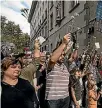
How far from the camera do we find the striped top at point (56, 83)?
5.02 m

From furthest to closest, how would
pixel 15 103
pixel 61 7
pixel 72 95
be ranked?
pixel 61 7 → pixel 72 95 → pixel 15 103

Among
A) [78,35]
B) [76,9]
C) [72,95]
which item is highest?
[76,9]

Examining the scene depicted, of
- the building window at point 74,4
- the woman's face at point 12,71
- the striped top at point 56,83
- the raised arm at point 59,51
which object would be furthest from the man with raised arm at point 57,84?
the building window at point 74,4

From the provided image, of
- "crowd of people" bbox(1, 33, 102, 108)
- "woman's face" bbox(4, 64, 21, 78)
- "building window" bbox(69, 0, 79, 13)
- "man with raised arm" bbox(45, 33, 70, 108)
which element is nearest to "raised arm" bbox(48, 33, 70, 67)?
"crowd of people" bbox(1, 33, 102, 108)

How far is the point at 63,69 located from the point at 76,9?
10.8 m

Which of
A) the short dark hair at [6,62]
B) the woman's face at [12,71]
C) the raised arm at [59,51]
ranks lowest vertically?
the woman's face at [12,71]

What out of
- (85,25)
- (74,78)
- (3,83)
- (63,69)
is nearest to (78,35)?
(85,25)

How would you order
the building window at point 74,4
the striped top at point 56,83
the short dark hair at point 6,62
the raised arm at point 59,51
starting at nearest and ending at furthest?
the short dark hair at point 6,62, the raised arm at point 59,51, the striped top at point 56,83, the building window at point 74,4

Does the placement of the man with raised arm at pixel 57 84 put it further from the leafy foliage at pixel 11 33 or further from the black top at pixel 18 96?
the black top at pixel 18 96

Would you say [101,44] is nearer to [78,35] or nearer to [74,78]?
[78,35]

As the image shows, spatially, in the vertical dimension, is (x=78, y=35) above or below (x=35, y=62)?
above

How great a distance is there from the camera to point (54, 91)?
5016mm

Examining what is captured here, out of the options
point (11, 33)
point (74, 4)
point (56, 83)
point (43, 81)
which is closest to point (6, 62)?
point (56, 83)

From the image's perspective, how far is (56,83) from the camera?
5.04 meters
